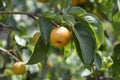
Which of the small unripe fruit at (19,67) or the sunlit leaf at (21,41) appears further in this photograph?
the sunlit leaf at (21,41)

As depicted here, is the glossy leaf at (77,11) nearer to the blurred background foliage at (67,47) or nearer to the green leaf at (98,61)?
the blurred background foliage at (67,47)

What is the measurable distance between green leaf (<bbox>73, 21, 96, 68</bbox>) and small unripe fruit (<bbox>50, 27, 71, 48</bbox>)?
0.04 m

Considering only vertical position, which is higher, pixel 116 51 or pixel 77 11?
pixel 77 11

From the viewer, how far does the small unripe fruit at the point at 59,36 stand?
1.63 meters

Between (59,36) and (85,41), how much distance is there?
11cm

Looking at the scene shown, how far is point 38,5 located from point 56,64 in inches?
24.0

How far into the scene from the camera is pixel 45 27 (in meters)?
1.70

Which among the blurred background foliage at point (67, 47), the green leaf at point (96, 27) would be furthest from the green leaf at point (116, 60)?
the green leaf at point (96, 27)

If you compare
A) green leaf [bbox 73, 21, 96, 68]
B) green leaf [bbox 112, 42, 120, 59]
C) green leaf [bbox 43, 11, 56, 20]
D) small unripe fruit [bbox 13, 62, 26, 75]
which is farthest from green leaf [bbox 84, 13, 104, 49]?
small unripe fruit [bbox 13, 62, 26, 75]

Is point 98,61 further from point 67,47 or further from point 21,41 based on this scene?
point 21,41

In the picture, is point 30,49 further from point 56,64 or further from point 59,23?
point 56,64

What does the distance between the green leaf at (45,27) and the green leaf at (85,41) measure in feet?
0.34

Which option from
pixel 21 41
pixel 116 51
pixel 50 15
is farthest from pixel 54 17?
pixel 21 41

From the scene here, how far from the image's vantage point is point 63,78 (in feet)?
12.3
